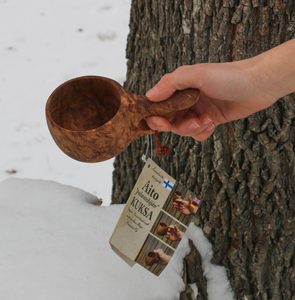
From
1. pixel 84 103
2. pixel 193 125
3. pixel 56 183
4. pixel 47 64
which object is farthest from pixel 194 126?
pixel 47 64

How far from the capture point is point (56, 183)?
2.00m

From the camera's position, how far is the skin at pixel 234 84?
1.44 meters

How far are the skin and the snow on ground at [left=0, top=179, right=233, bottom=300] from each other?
1.36ft

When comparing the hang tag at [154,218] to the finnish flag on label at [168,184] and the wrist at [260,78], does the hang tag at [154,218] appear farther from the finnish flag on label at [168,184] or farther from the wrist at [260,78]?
the wrist at [260,78]

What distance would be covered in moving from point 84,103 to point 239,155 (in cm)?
47

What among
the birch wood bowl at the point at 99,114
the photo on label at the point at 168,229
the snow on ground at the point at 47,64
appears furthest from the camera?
the snow on ground at the point at 47,64

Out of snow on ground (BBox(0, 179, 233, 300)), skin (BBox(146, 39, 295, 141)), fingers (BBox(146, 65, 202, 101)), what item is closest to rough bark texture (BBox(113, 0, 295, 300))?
snow on ground (BBox(0, 179, 233, 300))

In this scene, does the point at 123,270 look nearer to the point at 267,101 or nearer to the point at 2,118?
the point at 267,101

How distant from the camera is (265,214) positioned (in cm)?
181

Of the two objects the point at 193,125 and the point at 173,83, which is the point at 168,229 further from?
the point at 173,83

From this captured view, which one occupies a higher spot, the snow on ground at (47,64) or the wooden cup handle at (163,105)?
the wooden cup handle at (163,105)

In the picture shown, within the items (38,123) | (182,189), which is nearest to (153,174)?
(182,189)

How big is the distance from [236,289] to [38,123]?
1622 millimetres

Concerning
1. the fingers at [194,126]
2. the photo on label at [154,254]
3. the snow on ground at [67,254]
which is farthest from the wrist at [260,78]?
the snow on ground at [67,254]
